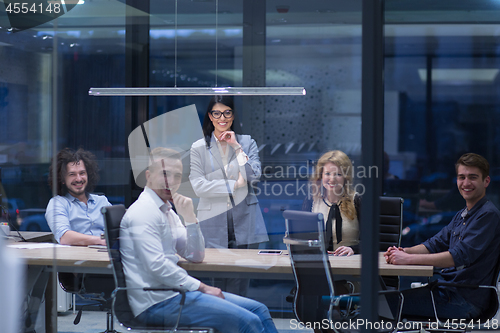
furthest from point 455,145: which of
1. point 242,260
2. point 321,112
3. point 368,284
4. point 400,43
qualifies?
point 368,284

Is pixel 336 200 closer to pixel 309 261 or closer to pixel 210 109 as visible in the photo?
pixel 309 261

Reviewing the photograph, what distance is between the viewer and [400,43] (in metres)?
5.25

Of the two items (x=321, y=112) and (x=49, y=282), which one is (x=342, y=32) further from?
(x=49, y=282)

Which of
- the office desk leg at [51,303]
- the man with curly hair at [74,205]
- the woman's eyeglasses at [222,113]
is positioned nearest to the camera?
the office desk leg at [51,303]

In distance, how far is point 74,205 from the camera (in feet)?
12.7

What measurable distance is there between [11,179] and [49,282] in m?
1.29

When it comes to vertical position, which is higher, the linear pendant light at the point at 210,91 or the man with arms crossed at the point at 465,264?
the linear pendant light at the point at 210,91

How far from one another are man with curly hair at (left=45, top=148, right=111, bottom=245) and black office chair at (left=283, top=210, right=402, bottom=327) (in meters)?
1.49

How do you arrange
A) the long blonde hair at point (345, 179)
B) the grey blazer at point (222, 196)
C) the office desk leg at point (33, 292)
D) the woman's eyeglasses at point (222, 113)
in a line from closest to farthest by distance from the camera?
the long blonde hair at point (345, 179) → the office desk leg at point (33, 292) → the grey blazer at point (222, 196) → the woman's eyeglasses at point (222, 113)

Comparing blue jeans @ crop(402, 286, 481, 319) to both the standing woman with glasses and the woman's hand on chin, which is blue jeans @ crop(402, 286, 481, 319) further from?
the woman's hand on chin

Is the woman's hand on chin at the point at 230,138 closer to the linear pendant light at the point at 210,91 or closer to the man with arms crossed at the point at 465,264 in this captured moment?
the linear pendant light at the point at 210,91

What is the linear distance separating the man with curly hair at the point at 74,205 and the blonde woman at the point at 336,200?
1.63 metres

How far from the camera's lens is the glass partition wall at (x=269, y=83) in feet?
14.6

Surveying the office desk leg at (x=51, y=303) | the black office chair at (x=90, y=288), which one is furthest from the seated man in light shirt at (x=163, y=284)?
the office desk leg at (x=51, y=303)
